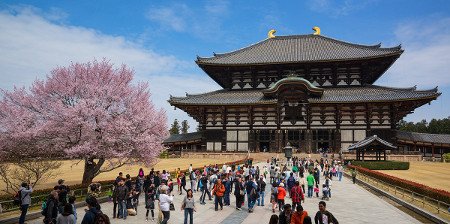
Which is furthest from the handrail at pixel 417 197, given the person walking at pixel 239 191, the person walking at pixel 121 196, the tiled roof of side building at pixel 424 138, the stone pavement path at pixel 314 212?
the tiled roof of side building at pixel 424 138

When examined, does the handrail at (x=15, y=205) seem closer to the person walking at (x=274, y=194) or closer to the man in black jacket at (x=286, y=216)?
the person walking at (x=274, y=194)

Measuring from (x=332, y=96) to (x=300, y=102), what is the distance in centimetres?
464

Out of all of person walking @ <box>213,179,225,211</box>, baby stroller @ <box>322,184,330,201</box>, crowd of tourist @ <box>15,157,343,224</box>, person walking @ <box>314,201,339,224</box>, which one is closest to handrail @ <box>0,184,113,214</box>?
crowd of tourist @ <box>15,157,343,224</box>

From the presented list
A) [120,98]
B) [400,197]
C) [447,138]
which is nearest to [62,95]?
[120,98]

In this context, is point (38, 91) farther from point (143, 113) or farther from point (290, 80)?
point (290, 80)

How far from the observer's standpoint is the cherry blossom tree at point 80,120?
69.5 feet

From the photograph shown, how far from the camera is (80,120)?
2141 centimetres

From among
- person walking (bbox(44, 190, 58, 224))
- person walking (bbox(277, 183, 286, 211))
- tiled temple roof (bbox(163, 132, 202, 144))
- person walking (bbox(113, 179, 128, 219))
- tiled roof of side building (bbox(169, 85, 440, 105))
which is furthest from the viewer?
tiled temple roof (bbox(163, 132, 202, 144))

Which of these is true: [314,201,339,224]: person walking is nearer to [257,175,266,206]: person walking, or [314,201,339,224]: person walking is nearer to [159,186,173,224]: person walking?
[159,186,173,224]: person walking

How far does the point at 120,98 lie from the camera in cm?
2392

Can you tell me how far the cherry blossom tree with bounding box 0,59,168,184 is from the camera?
21.2 meters

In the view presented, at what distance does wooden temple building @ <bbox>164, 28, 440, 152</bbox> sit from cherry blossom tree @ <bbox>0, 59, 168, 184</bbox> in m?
28.6

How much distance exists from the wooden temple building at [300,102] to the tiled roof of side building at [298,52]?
17 centimetres

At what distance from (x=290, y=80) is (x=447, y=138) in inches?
965
